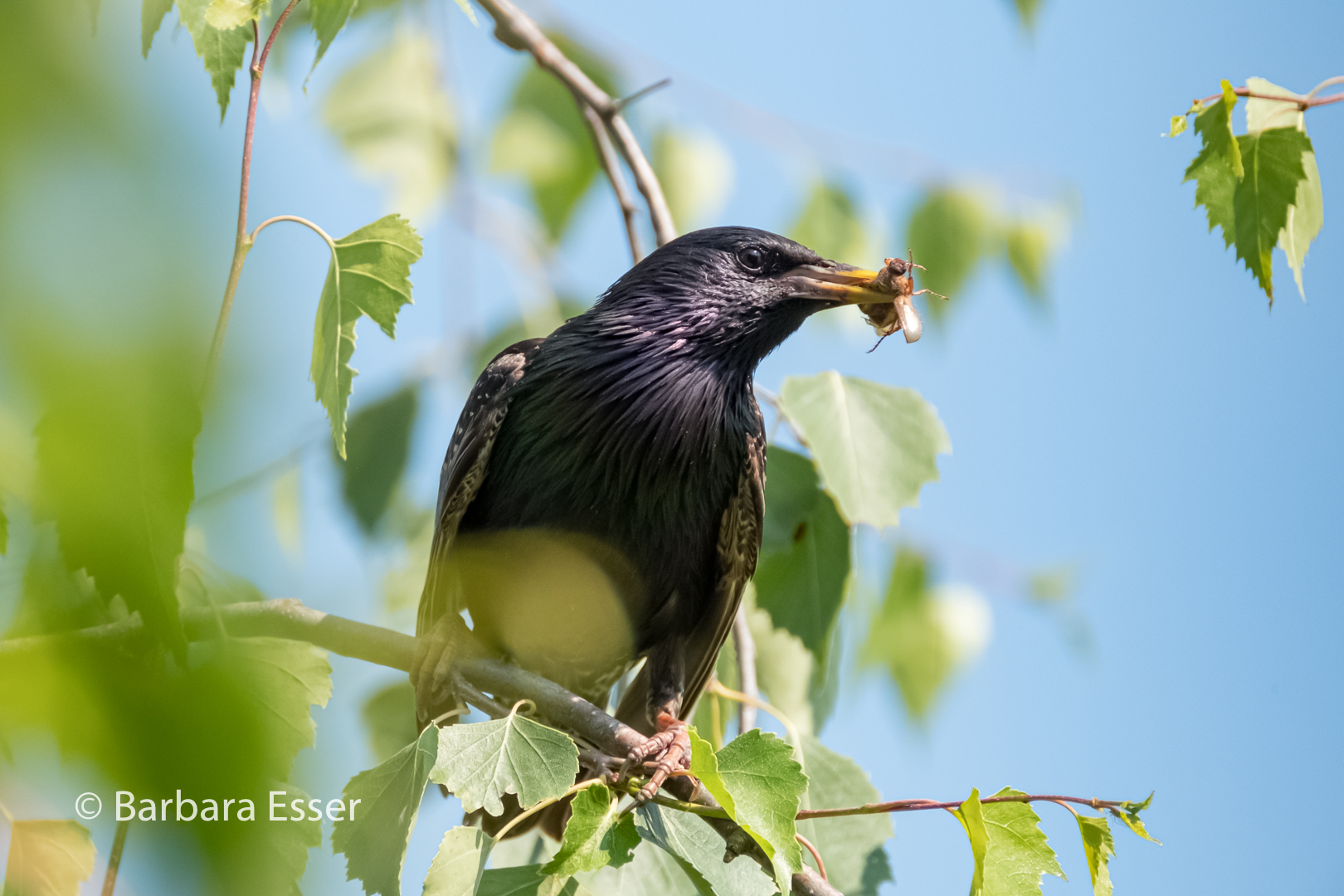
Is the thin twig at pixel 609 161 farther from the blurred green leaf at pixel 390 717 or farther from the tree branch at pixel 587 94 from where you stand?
the blurred green leaf at pixel 390 717

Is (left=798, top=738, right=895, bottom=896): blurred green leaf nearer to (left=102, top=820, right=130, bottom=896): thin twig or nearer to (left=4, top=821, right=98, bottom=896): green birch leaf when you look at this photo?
(left=4, top=821, right=98, bottom=896): green birch leaf

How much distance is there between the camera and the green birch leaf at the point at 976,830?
1907 mm

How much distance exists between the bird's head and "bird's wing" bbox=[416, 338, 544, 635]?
459mm

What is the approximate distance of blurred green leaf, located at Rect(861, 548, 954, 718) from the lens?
16.5ft

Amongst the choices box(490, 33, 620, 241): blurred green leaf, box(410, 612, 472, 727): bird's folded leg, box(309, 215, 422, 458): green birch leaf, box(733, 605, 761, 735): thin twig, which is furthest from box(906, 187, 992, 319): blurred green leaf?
box(309, 215, 422, 458): green birch leaf

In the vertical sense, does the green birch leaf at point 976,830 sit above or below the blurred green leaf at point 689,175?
below

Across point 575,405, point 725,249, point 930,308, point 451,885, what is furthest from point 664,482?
point 930,308

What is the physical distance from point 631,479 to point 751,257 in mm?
878

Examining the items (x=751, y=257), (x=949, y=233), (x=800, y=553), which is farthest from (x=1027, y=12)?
(x=949, y=233)

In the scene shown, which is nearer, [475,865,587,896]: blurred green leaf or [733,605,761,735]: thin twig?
[475,865,587,896]: blurred green leaf

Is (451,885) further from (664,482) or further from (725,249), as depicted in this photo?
(725,249)

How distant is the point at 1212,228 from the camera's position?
2.62 meters

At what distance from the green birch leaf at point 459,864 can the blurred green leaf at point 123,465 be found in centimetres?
174

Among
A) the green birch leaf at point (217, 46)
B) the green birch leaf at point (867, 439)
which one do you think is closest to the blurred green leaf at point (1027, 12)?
the green birch leaf at point (867, 439)
